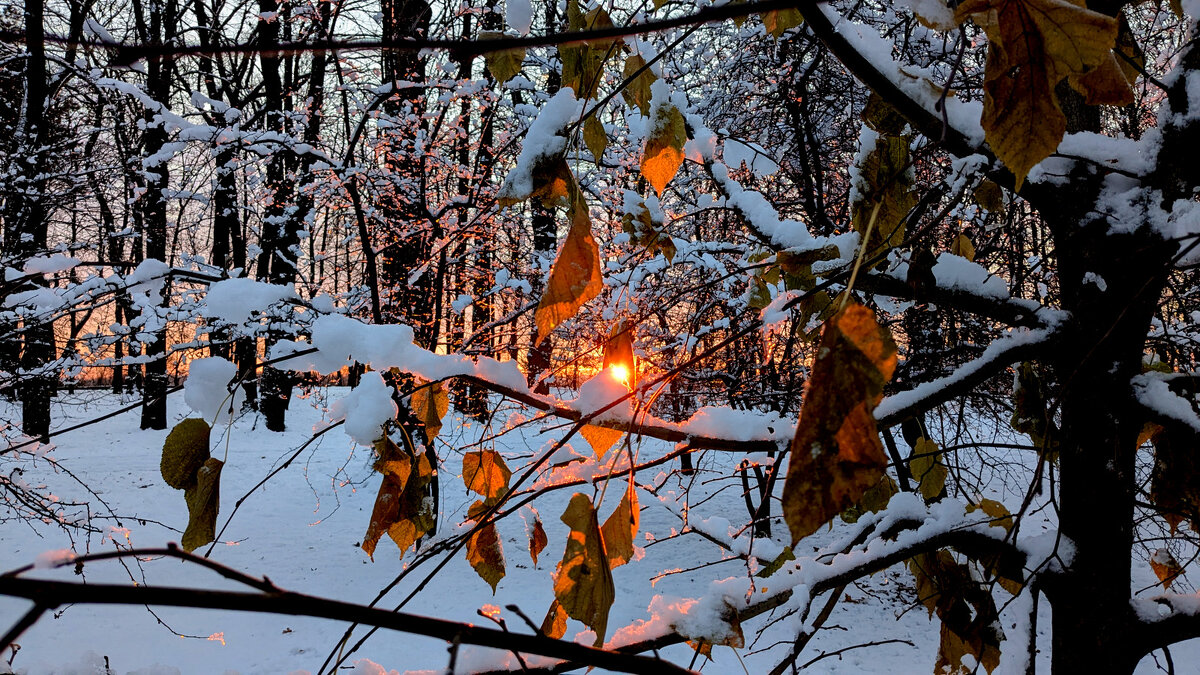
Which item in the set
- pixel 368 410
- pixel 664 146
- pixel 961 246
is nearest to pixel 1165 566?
pixel 961 246

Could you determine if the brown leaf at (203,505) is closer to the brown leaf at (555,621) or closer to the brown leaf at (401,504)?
the brown leaf at (401,504)

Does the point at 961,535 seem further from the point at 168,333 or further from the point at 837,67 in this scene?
the point at 168,333

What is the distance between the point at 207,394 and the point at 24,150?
6851mm

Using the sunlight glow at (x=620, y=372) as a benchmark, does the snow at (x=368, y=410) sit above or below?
below

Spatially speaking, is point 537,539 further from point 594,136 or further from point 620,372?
point 594,136

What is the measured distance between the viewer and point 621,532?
0.84m

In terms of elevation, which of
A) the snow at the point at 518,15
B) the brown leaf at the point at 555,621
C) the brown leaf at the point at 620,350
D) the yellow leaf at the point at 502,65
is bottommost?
the brown leaf at the point at 555,621

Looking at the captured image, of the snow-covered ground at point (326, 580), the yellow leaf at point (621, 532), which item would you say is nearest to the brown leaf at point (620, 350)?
the yellow leaf at point (621, 532)

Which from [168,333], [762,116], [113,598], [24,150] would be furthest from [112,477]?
[113,598]

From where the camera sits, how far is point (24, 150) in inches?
221

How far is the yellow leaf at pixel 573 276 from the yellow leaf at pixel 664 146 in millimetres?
307

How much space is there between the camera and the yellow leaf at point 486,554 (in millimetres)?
1022

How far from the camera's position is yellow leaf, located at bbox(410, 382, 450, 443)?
1.01 metres

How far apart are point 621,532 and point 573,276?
1.22ft
